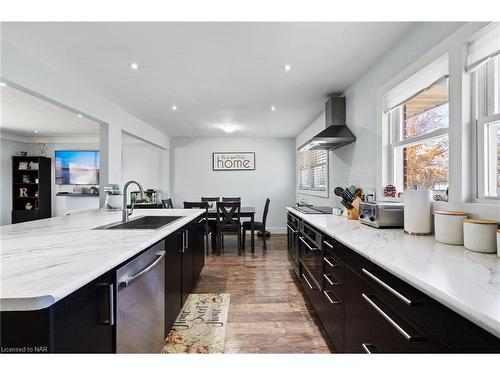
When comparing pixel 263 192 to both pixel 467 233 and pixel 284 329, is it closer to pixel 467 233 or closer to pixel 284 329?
pixel 284 329

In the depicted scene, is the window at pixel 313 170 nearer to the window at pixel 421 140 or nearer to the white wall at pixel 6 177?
the window at pixel 421 140

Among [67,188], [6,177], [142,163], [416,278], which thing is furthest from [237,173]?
[6,177]

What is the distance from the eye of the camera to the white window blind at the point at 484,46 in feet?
4.10

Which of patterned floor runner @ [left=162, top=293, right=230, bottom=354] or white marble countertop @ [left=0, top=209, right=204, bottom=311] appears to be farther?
patterned floor runner @ [left=162, top=293, right=230, bottom=354]

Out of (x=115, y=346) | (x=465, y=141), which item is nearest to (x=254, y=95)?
(x=465, y=141)

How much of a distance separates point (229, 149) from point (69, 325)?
5801mm

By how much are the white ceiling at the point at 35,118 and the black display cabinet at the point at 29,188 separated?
29.6 inches

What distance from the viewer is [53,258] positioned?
101 centimetres

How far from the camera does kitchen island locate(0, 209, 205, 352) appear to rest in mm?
716

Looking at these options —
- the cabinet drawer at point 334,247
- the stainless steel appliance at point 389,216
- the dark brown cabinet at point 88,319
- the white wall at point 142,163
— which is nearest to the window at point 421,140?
the stainless steel appliance at point 389,216

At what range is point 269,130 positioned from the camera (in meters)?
5.58

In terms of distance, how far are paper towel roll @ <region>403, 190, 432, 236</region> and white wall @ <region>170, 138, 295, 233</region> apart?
193 inches

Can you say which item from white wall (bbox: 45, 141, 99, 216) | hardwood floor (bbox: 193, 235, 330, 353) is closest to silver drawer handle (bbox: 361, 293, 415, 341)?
hardwood floor (bbox: 193, 235, 330, 353)

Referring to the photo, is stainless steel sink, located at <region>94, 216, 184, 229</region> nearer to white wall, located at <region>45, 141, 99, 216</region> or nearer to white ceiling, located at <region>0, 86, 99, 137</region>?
white ceiling, located at <region>0, 86, 99, 137</region>
